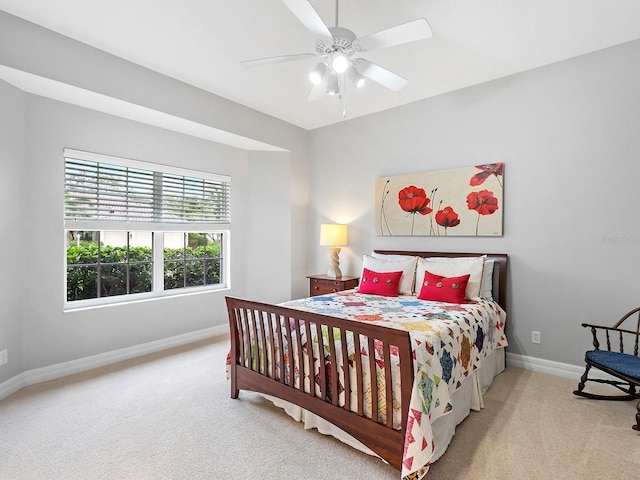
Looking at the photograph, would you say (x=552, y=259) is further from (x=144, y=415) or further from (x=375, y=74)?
(x=144, y=415)

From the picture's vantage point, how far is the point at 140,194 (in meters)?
3.85

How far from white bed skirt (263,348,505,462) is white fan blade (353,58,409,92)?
2.15 meters

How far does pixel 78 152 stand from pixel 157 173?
0.83 m

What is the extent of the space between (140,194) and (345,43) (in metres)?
2.85

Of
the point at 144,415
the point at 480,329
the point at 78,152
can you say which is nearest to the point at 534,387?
the point at 480,329

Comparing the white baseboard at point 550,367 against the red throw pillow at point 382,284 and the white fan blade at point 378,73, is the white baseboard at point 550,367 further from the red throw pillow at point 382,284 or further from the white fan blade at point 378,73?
the white fan blade at point 378,73

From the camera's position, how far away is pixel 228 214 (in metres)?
4.73

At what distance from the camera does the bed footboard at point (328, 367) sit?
5.97ft

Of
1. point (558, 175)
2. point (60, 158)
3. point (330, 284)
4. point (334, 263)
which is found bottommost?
point (330, 284)

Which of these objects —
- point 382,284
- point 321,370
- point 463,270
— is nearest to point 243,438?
point 321,370

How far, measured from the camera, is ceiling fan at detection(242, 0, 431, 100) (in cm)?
183

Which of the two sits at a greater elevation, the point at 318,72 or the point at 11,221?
the point at 318,72

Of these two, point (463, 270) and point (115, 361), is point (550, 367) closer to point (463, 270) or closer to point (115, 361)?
point (463, 270)

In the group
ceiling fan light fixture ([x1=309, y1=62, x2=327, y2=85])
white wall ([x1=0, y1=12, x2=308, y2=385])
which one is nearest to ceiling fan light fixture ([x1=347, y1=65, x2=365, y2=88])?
ceiling fan light fixture ([x1=309, y1=62, x2=327, y2=85])
